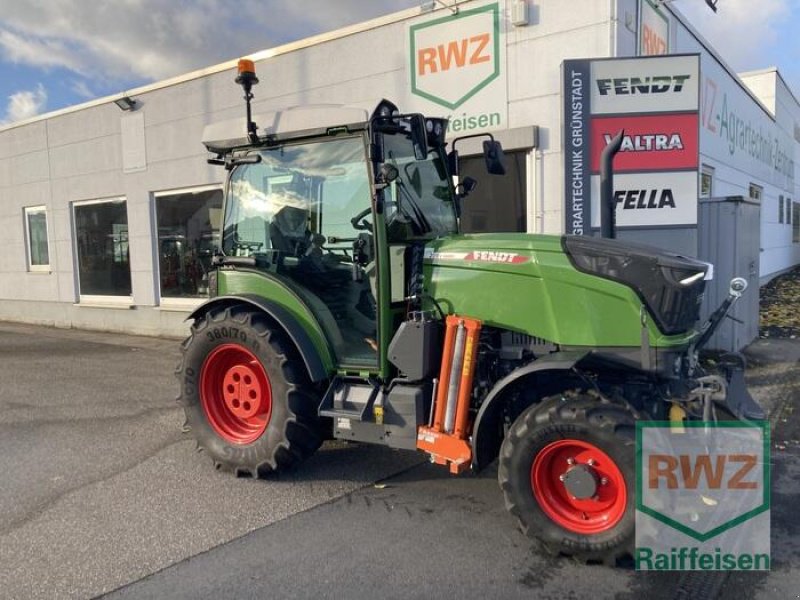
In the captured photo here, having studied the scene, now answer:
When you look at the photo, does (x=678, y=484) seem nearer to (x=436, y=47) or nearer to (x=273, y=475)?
(x=273, y=475)

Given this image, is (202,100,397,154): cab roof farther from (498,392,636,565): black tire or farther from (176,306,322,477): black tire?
(498,392,636,565): black tire

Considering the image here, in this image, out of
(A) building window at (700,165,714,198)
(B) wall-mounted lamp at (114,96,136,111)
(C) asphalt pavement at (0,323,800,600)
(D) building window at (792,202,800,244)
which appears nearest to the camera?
(C) asphalt pavement at (0,323,800,600)

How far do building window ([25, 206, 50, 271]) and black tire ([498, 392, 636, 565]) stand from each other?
43.0ft

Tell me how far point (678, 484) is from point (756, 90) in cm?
1983

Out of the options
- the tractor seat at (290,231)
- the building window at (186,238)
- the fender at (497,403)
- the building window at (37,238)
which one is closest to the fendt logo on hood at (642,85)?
the tractor seat at (290,231)

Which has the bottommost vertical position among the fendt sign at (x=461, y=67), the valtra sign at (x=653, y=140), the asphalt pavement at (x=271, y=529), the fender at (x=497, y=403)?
the asphalt pavement at (x=271, y=529)

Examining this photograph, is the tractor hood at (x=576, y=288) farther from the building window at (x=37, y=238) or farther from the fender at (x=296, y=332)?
the building window at (x=37, y=238)

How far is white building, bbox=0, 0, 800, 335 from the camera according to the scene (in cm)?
725

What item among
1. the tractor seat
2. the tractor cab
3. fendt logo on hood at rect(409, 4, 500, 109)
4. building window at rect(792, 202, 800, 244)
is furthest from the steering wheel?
building window at rect(792, 202, 800, 244)

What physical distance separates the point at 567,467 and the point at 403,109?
6.36 meters

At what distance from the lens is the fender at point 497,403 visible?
11.1ft

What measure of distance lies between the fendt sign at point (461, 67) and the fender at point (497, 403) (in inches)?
199

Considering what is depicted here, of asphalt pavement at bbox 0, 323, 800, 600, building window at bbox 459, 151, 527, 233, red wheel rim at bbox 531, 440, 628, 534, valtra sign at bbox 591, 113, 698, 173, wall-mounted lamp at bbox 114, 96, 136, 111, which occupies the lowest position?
asphalt pavement at bbox 0, 323, 800, 600

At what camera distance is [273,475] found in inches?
179
